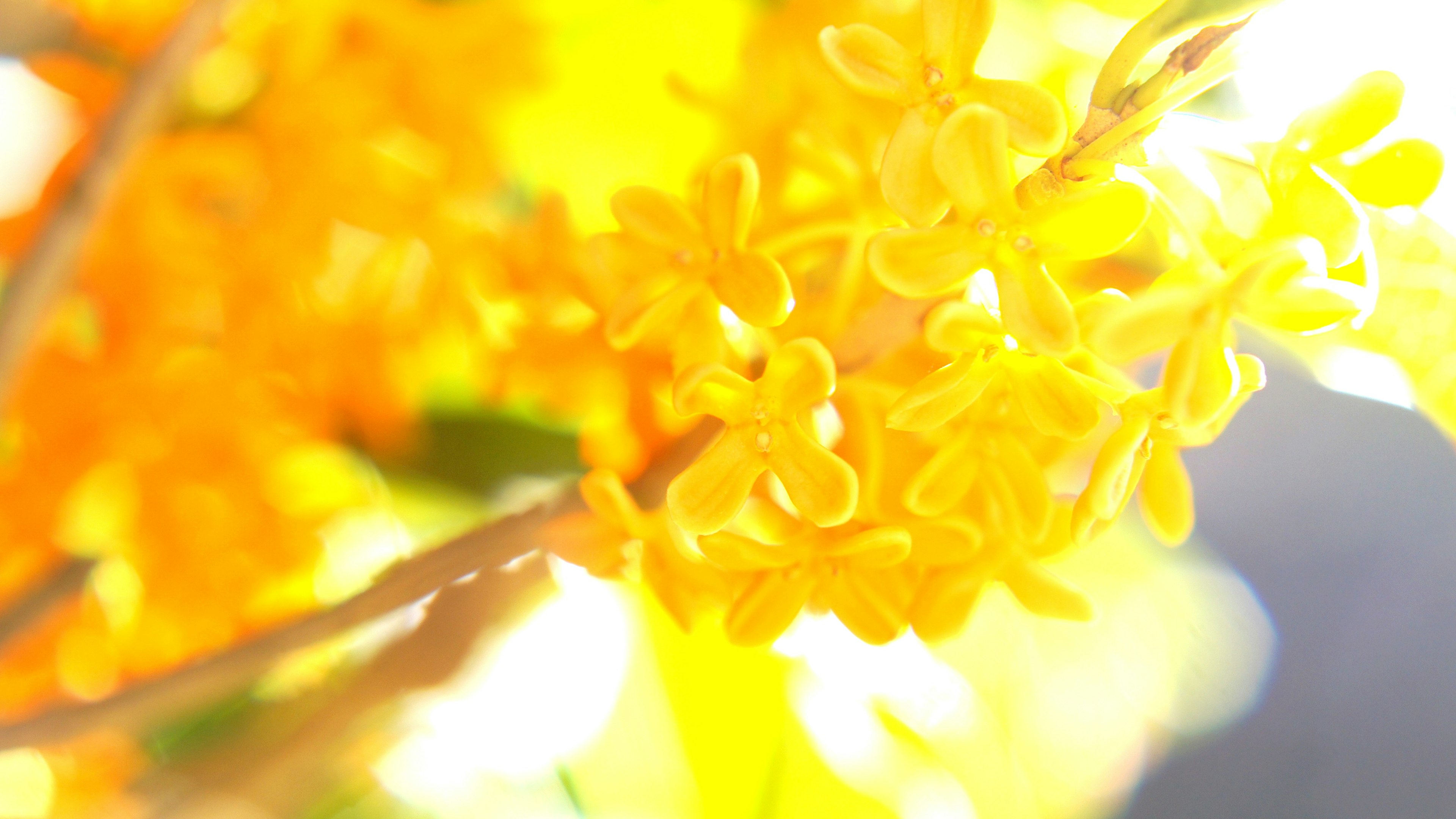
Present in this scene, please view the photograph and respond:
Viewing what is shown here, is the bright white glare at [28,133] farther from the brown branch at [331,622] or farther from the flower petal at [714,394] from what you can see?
the flower petal at [714,394]

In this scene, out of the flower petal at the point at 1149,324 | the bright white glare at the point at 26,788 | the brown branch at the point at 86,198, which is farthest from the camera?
the bright white glare at the point at 26,788

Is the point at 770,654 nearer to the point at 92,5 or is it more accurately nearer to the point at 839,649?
the point at 839,649

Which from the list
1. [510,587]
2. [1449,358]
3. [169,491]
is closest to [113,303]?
[169,491]

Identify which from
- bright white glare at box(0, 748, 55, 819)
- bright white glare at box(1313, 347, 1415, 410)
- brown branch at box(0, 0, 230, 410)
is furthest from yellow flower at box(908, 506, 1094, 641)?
bright white glare at box(0, 748, 55, 819)

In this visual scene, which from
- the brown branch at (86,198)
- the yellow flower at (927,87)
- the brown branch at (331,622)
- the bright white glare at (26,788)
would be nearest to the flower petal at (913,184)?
the yellow flower at (927,87)

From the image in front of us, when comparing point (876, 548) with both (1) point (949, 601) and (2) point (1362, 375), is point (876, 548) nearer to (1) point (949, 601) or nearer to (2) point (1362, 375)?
(1) point (949, 601)

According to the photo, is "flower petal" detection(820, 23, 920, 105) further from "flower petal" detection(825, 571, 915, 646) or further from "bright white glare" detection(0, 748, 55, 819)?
"bright white glare" detection(0, 748, 55, 819)
